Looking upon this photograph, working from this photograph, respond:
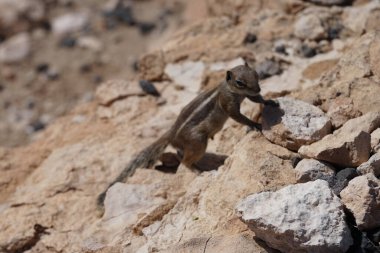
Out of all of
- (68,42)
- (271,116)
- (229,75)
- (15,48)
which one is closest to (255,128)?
(271,116)

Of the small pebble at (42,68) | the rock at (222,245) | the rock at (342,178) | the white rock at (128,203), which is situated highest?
the rock at (342,178)

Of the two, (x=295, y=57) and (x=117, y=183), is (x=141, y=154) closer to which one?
(x=117, y=183)

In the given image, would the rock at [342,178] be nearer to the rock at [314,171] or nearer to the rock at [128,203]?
the rock at [314,171]

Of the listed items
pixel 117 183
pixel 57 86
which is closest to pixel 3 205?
pixel 117 183

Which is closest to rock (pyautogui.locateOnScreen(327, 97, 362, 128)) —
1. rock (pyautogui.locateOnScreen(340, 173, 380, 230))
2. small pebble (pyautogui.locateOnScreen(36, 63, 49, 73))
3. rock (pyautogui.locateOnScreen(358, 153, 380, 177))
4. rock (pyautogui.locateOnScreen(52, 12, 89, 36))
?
rock (pyautogui.locateOnScreen(358, 153, 380, 177))

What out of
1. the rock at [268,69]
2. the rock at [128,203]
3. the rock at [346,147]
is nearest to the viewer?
the rock at [346,147]

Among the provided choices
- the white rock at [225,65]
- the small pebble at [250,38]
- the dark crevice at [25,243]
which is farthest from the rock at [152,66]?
the dark crevice at [25,243]

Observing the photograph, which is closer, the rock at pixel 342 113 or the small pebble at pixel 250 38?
the rock at pixel 342 113

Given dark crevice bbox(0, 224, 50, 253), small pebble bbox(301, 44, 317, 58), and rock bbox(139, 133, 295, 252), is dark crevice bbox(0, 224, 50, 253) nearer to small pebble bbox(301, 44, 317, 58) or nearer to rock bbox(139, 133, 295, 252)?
rock bbox(139, 133, 295, 252)
